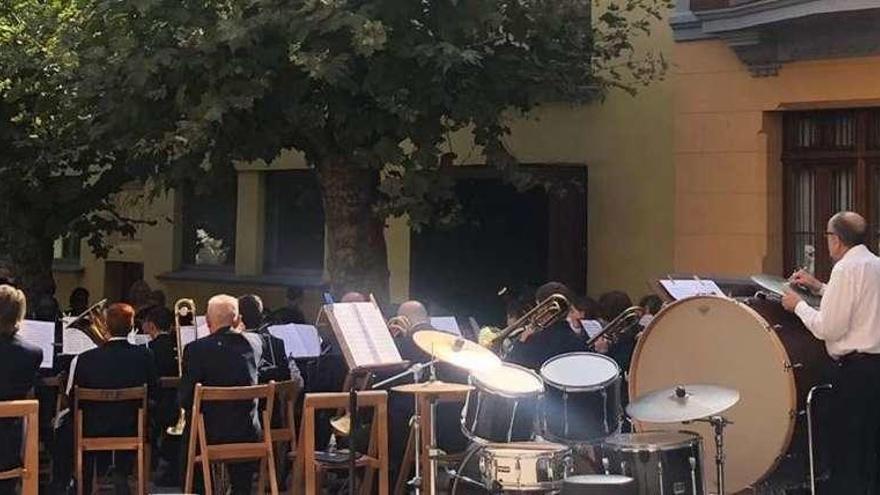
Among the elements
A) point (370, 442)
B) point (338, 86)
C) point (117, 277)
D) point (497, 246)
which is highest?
point (338, 86)

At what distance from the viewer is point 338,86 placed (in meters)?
11.0

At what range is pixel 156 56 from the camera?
35.5 ft

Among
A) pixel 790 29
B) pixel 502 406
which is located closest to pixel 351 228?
pixel 790 29

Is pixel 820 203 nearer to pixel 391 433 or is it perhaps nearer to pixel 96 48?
pixel 391 433

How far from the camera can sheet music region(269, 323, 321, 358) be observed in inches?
388

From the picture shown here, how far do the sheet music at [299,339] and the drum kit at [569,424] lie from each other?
7.81 ft

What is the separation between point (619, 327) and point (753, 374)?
197cm

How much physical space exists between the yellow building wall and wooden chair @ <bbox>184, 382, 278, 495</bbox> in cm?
666

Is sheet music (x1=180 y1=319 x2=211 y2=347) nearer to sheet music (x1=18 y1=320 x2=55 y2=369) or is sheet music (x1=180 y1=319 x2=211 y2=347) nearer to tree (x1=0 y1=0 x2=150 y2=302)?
sheet music (x1=18 y1=320 x2=55 y2=369)

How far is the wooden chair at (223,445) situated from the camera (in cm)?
796

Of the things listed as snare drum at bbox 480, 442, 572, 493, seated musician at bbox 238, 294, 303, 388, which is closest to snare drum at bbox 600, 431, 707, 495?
snare drum at bbox 480, 442, 572, 493

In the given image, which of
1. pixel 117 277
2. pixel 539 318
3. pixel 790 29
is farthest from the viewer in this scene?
pixel 117 277

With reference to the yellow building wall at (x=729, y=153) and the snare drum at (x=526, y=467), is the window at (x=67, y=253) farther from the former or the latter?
the snare drum at (x=526, y=467)

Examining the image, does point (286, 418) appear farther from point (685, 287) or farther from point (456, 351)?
point (685, 287)
